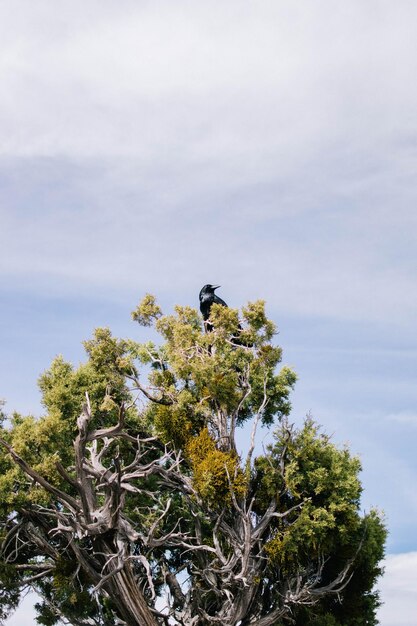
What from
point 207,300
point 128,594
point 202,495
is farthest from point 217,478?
point 207,300

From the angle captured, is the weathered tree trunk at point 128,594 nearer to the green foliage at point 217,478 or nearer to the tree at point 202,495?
the tree at point 202,495

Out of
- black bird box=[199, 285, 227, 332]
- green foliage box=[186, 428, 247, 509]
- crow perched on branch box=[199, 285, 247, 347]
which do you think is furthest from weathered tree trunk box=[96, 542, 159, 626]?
black bird box=[199, 285, 227, 332]

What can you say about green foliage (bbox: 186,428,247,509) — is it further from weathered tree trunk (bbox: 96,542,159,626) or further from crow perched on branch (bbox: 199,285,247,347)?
crow perched on branch (bbox: 199,285,247,347)

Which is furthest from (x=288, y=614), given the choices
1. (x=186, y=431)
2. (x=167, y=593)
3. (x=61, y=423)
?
(x=61, y=423)

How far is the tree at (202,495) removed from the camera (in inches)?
1150

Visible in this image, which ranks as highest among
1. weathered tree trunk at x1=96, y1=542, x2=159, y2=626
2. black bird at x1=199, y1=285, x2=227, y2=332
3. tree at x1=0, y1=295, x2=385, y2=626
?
black bird at x1=199, y1=285, x2=227, y2=332

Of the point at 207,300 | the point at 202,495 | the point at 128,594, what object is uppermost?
the point at 207,300

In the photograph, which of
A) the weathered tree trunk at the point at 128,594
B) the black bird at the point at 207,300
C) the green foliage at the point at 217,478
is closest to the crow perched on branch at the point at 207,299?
the black bird at the point at 207,300

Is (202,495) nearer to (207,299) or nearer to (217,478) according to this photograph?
(217,478)

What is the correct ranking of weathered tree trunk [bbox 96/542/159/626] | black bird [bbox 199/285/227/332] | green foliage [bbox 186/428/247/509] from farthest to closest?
1. black bird [bbox 199/285/227/332]
2. green foliage [bbox 186/428/247/509]
3. weathered tree trunk [bbox 96/542/159/626]

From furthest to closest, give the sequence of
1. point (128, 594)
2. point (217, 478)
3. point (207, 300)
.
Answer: point (207, 300) < point (217, 478) < point (128, 594)

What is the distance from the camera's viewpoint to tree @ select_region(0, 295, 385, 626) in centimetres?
2922

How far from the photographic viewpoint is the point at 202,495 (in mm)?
29000

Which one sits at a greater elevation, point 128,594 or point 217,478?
point 217,478
